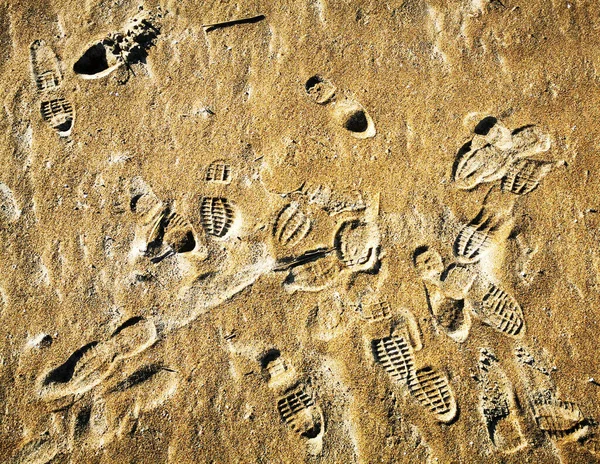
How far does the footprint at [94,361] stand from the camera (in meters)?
3.35

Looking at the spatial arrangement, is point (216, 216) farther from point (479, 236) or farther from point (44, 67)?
point (479, 236)

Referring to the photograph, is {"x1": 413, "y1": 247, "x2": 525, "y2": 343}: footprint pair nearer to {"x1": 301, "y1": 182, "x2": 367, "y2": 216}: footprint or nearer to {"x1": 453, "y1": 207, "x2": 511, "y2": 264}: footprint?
{"x1": 453, "y1": 207, "x2": 511, "y2": 264}: footprint

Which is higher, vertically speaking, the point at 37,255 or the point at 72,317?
the point at 37,255

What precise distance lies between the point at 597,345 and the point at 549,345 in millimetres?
353

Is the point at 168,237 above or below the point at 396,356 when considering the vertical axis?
above

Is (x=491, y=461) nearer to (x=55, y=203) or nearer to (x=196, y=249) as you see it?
A: (x=196, y=249)

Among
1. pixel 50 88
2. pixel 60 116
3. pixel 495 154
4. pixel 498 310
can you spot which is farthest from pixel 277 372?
pixel 50 88

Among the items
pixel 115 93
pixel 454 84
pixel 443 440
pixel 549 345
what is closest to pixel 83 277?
pixel 115 93

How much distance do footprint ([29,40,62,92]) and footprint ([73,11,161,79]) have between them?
0.54 ft

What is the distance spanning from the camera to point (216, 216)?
11.2 ft

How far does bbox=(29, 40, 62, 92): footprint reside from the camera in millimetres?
3562

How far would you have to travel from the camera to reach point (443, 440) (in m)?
3.23

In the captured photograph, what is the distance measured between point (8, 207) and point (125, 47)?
1.63 meters

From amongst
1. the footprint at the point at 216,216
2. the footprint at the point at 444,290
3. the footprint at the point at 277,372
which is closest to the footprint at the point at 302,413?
the footprint at the point at 277,372
